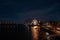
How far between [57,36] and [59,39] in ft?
2.70

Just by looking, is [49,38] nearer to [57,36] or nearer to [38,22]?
[57,36]

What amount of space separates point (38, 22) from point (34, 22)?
2.22 m

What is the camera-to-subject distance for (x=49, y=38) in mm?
32875

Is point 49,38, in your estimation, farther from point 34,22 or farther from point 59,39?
point 34,22

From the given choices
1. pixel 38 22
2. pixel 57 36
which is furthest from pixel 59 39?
pixel 38 22

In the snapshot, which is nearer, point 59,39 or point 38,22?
point 59,39

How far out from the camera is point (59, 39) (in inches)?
1253

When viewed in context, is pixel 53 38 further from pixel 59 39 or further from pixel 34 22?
pixel 34 22

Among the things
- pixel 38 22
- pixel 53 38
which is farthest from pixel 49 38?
pixel 38 22

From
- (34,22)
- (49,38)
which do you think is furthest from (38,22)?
(49,38)

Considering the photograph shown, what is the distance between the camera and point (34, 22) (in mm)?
76062

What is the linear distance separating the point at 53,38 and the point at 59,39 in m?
1.39

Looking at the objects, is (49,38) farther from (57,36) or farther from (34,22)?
(34,22)

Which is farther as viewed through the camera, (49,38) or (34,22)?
(34,22)
